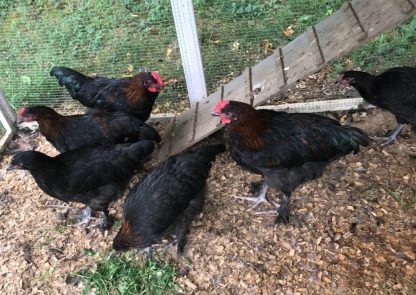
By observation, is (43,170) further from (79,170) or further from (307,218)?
(307,218)

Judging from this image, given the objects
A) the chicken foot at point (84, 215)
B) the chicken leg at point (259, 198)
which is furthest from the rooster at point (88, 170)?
the chicken leg at point (259, 198)

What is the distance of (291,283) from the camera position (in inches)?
124

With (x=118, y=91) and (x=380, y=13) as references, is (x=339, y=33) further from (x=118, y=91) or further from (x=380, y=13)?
(x=118, y=91)

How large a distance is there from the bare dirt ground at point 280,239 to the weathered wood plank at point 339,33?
1.22 m

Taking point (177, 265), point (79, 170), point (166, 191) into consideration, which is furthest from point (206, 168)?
point (79, 170)

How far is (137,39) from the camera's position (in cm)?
529

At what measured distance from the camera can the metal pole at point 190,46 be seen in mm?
3707

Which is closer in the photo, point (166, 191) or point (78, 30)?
point (166, 191)

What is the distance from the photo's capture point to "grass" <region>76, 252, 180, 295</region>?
325cm

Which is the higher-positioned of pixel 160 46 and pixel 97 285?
pixel 160 46

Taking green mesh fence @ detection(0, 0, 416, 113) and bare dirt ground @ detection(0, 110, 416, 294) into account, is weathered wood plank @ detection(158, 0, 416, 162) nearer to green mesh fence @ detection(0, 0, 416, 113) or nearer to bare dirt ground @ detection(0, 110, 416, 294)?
bare dirt ground @ detection(0, 110, 416, 294)

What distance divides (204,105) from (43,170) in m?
1.74

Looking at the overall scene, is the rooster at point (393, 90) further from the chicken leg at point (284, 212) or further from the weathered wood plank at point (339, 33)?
the chicken leg at point (284, 212)

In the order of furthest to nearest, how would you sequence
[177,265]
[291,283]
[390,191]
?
[390,191] → [177,265] → [291,283]
